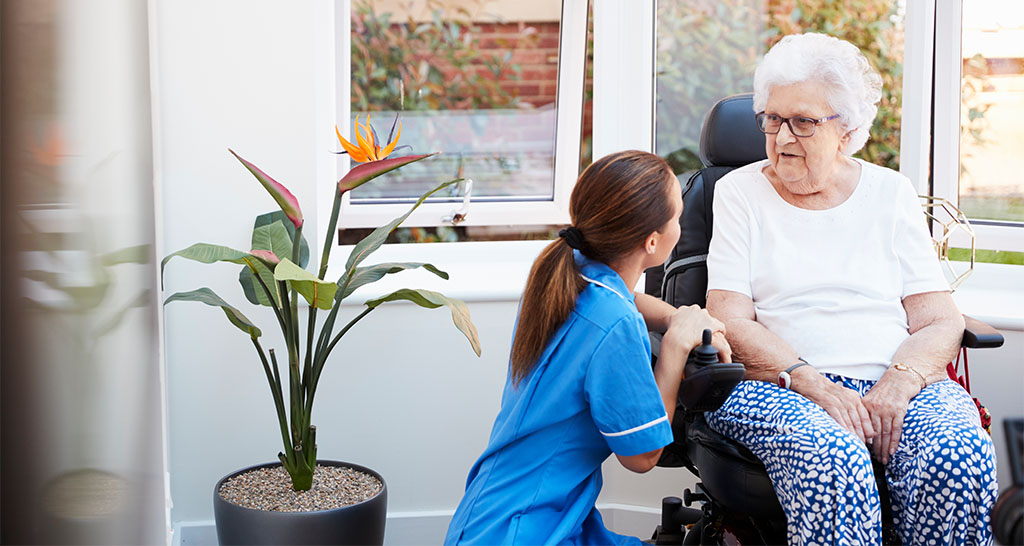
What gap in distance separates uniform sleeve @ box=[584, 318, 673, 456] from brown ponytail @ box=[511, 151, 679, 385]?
Answer: 0.10 meters

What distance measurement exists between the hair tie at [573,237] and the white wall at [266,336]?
99 centimetres

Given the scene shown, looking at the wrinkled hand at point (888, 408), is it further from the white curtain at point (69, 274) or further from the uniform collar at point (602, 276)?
the white curtain at point (69, 274)

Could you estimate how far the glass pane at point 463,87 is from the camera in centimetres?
289

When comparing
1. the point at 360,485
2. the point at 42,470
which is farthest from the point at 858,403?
the point at 42,470

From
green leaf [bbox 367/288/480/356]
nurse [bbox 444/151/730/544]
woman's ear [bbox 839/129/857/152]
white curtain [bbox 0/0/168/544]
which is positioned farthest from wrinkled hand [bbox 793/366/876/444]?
white curtain [bbox 0/0/168/544]

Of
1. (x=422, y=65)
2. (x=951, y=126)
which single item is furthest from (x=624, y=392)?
(x=951, y=126)

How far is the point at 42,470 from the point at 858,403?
1.61 meters

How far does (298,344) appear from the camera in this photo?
2.13 m

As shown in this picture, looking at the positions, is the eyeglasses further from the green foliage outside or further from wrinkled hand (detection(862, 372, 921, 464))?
the green foliage outside

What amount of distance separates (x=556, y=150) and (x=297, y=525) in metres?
1.53

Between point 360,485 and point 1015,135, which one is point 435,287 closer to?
point 360,485

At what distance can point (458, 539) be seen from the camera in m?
1.54

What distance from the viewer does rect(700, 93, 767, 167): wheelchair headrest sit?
7.23ft

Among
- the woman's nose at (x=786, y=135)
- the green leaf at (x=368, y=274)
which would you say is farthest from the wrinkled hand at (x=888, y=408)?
the green leaf at (x=368, y=274)
